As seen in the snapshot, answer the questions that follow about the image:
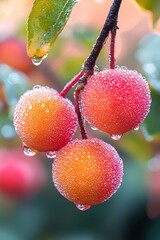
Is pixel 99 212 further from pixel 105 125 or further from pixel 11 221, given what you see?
pixel 105 125

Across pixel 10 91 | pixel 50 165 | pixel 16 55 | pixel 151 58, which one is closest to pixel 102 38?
pixel 151 58

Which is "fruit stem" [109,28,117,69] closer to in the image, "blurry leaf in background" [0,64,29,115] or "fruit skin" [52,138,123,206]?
"fruit skin" [52,138,123,206]

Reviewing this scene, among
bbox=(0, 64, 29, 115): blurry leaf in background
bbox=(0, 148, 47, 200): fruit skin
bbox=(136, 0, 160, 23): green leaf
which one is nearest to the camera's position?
bbox=(136, 0, 160, 23): green leaf

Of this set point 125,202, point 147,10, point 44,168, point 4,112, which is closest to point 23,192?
point 44,168

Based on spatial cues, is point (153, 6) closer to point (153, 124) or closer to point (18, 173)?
→ point (153, 124)

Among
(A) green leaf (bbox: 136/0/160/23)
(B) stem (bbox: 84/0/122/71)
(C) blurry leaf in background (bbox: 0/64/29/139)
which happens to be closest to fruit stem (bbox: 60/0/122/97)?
(B) stem (bbox: 84/0/122/71)
